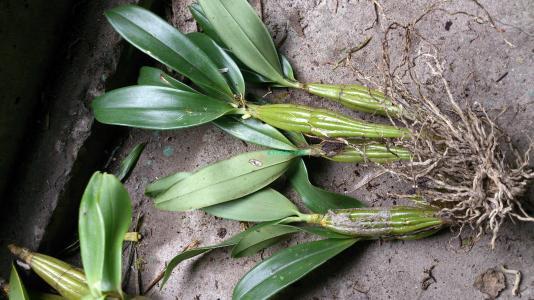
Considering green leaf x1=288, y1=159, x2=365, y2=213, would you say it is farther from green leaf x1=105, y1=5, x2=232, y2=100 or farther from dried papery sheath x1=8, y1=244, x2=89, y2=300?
dried papery sheath x1=8, y1=244, x2=89, y2=300

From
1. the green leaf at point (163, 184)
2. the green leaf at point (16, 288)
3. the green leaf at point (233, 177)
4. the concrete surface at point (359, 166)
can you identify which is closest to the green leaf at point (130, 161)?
the concrete surface at point (359, 166)

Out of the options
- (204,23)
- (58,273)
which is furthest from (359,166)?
(58,273)

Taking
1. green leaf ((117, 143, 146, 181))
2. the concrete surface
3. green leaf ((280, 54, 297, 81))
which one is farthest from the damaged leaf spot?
green leaf ((117, 143, 146, 181))

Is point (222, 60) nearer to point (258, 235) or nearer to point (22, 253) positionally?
point (258, 235)

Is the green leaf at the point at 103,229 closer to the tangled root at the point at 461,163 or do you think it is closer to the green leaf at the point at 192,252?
the green leaf at the point at 192,252

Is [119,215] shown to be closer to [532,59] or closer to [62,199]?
[62,199]

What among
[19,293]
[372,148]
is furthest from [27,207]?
[372,148]

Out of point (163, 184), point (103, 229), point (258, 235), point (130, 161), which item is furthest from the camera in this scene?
point (130, 161)
